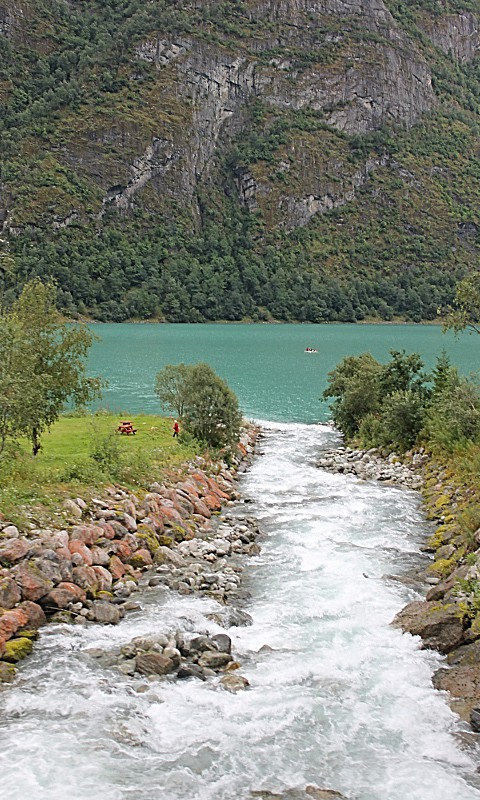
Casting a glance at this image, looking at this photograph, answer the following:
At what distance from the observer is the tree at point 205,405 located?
1342 inches

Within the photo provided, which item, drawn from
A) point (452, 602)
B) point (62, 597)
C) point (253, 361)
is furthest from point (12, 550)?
point (253, 361)

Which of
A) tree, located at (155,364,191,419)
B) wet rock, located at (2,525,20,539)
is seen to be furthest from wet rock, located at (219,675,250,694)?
tree, located at (155,364,191,419)

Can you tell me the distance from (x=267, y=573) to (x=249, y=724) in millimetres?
7681

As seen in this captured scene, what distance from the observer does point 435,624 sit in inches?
603

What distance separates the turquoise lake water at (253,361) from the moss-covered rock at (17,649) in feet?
85.5

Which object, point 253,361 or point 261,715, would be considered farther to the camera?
point 253,361

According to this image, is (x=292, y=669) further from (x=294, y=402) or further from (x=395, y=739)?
(x=294, y=402)

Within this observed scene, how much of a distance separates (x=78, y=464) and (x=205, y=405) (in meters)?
11.3

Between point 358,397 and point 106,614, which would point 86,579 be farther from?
point 358,397

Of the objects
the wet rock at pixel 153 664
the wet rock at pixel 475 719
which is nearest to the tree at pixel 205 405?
the wet rock at pixel 153 664

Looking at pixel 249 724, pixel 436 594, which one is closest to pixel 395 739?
pixel 249 724

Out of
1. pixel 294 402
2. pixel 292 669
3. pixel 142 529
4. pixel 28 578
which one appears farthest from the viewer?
pixel 294 402

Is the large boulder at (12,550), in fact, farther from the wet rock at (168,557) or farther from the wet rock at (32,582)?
the wet rock at (168,557)

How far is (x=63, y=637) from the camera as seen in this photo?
14.8 m
